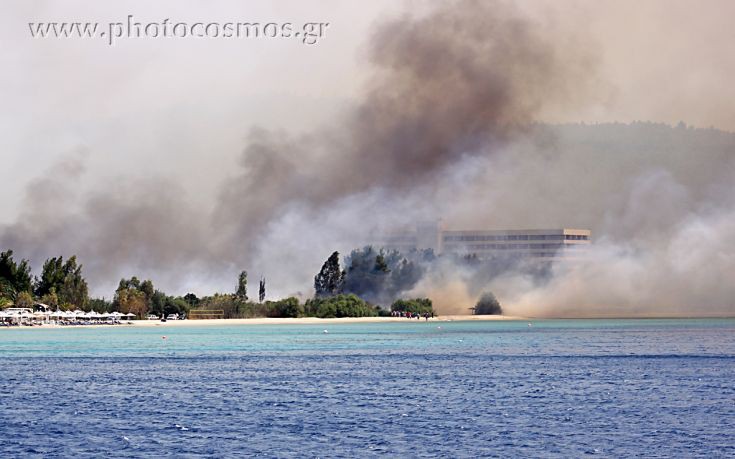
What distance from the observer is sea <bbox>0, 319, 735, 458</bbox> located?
200ft

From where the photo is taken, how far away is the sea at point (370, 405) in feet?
200

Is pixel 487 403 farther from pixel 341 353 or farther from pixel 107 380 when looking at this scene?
pixel 341 353

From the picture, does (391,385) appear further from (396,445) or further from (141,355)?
(141,355)

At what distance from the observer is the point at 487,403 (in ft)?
265

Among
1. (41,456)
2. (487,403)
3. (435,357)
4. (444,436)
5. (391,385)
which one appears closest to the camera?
(41,456)

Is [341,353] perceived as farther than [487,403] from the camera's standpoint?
Yes

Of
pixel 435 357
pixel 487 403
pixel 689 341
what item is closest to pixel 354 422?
pixel 487 403

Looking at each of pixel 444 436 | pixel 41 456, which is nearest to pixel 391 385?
pixel 444 436

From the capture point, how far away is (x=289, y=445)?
2398 inches

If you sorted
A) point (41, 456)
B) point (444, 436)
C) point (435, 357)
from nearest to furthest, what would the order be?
point (41, 456)
point (444, 436)
point (435, 357)

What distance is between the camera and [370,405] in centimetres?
7962

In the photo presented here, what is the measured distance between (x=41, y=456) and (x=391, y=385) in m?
42.1

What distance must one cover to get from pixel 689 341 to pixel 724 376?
79413 mm

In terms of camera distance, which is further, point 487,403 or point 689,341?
point 689,341
